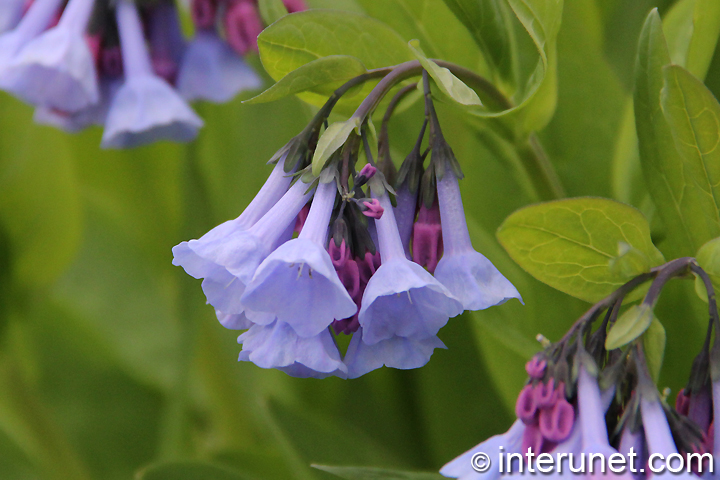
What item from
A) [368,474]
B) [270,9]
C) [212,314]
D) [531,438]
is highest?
[270,9]

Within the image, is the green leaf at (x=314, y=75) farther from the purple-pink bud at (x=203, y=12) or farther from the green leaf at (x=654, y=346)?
the purple-pink bud at (x=203, y=12)

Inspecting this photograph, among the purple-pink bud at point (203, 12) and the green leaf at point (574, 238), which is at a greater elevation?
the green leaf at point (574, 238)

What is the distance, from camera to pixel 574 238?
1.31ft

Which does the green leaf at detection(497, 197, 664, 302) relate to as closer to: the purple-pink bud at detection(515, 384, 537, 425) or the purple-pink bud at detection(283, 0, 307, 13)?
the purple-pink bud at detection(515, 384, 537, 425)

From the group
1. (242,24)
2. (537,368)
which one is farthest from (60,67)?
(537,368)

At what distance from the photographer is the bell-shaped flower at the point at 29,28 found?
2.14 feet

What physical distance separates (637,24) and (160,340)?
76 centimetres

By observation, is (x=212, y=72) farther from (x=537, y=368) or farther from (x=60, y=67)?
(x=537, y=368)

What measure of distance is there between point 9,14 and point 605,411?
2.28 feet

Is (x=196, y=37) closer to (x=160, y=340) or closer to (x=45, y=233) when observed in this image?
(x=45, y=233)

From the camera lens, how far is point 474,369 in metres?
0.82

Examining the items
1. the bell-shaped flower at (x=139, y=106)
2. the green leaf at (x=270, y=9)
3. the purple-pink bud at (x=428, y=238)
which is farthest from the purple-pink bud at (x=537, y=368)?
the bell-shaped flower at (x=139, y=106)

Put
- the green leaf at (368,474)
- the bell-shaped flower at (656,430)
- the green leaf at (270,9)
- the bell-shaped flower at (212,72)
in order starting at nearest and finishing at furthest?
the bell-shaped flower at (656,430) → the green leaf at (368,474) → the green leaf at (270,9) → the bell-shaped flower at (212,72)

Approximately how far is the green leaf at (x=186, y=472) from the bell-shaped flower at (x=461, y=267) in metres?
0.29
